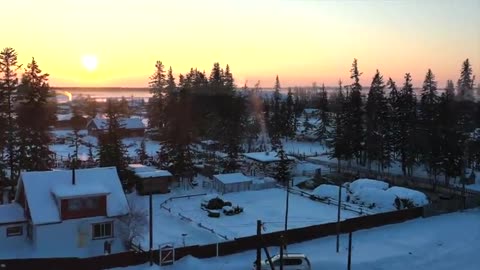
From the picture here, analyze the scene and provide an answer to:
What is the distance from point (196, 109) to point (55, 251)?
44737mm

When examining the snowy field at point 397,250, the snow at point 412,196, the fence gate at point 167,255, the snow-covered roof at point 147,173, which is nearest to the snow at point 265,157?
the snow-covered roof at point 147,173

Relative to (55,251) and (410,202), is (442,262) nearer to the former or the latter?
(410,202)

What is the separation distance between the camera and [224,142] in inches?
2509

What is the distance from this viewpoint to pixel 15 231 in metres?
27.5

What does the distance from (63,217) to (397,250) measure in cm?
1840

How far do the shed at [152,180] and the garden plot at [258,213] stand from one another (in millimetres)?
2961

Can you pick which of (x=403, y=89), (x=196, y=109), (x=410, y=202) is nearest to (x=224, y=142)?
(x=196, y=109)

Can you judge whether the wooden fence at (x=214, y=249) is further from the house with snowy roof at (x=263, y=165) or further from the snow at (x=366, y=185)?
the house with snowy roof at (x=263, y=165)

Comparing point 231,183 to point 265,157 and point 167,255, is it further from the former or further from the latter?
point 167,255

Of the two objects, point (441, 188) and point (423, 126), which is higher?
point (423, 126)

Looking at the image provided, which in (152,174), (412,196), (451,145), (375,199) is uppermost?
(451,145)

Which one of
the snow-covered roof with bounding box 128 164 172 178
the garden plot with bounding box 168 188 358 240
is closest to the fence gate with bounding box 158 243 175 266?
the garden plot with bounding box 168 188 358 240

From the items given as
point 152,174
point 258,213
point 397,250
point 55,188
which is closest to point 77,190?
point 55,188

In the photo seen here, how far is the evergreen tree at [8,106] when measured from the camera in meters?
40.4
